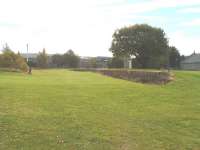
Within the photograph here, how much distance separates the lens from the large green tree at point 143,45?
3607 inches

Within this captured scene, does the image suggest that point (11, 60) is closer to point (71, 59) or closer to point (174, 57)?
point (174, 57)

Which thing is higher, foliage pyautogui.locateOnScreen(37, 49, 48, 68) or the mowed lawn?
foliage pyautogui.locateOnScreen(37, 49, 48, 68)

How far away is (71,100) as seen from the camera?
54.9ft

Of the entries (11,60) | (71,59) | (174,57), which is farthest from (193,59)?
(11,60)

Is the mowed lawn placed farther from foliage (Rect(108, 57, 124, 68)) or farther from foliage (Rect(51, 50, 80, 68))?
foliage (Rect(51, 50, 80, 68))

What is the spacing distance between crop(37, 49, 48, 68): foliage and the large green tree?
53.6 ft

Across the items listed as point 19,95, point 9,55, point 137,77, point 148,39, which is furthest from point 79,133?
point 148,39

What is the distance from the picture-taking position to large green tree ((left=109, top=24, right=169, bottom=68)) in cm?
9162

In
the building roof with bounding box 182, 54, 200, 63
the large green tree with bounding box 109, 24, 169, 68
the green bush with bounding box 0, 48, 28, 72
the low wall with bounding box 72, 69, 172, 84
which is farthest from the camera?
the building roof with bounding box 182, 54, 200, 63

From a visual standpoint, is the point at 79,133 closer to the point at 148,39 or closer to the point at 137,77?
the point at 137,77

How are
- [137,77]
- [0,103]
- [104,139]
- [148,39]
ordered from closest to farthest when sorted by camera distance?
[104,139], [0,103], [137,77], [148,39]

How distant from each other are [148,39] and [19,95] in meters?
76.7

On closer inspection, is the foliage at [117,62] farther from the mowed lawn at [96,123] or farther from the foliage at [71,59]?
the mowed lawn at [96,123]

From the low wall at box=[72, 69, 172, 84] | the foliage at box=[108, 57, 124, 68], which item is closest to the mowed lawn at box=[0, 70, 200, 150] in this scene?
the low wall at box=[72, 69, 172, 84]
